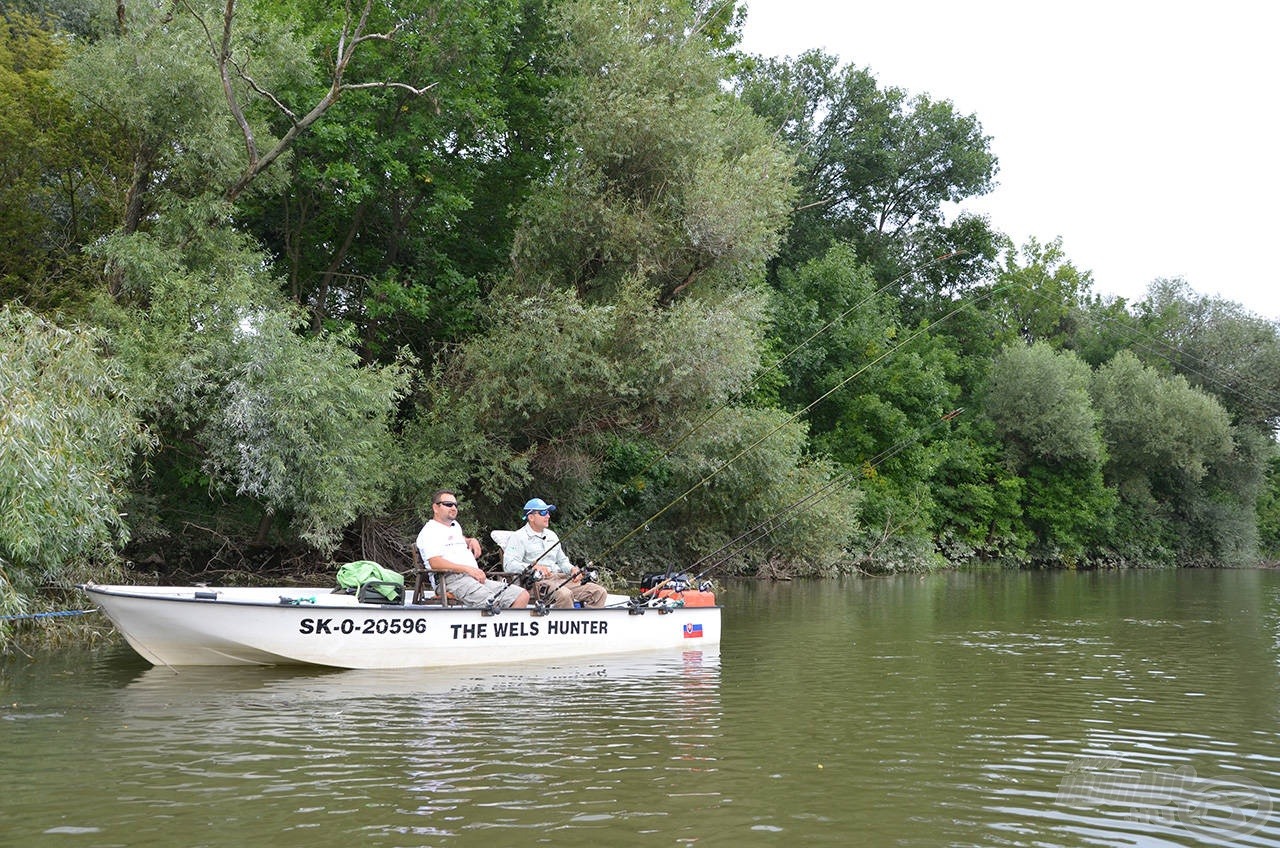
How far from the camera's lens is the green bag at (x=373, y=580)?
12430 mm

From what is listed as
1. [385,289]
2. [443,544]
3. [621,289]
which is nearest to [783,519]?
[621,289]

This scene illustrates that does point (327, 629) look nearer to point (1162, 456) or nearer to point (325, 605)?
point (325, 605)

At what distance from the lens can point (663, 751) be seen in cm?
831

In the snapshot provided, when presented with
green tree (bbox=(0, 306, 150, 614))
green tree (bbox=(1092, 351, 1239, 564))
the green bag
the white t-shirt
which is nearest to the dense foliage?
green tree (bbox=(0, 306, 150, 614))

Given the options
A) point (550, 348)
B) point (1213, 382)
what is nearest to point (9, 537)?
point (550, 348)

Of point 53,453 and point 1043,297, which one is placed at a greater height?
point 1043,297

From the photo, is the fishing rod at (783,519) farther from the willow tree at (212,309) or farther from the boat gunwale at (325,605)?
the willow tree at (212,309)

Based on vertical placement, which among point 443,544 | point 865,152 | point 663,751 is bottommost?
point 663,751

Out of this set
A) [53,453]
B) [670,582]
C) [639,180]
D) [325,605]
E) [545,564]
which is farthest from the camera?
[639,180]

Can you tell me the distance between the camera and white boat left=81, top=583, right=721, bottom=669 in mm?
11477

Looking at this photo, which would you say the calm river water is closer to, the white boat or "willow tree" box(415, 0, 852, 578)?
the white boat

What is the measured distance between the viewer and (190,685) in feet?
36.5

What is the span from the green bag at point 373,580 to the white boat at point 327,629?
0.16 meters

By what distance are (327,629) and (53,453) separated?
3.57 m
